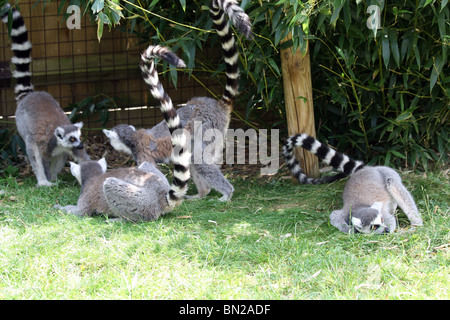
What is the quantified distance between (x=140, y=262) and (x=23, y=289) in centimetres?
76

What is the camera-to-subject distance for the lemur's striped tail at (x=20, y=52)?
6.66 m

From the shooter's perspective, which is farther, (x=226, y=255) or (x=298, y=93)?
(x=298, y=93)

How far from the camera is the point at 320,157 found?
5.34 metres

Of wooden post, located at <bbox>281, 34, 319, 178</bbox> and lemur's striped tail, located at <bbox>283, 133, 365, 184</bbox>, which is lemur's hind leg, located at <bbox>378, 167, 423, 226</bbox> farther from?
wooden post, located at <bbox>281, 34, 319, 178</bbox>

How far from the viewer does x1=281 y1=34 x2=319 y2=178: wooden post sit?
5.46 meters

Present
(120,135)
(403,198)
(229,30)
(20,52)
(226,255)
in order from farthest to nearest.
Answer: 1. (20,52)
2. (120,135)
3. (229,30)
4. (403,198)
5. (226,255)

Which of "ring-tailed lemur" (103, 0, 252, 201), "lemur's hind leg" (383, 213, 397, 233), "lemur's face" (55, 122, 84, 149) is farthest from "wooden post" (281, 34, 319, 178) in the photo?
"lemur's face" (55, 122, 84, 149)

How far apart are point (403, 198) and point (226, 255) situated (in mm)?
1683

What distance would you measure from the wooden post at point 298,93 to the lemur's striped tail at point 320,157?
0.67ft

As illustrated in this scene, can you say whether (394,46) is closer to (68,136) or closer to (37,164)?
(68,136)

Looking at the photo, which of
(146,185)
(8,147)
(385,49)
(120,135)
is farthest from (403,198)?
(8,147)

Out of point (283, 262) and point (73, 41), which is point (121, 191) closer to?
point (283, 262)

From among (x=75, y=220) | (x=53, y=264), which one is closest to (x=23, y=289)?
(x=53, y=264)

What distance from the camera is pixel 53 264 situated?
369cm
